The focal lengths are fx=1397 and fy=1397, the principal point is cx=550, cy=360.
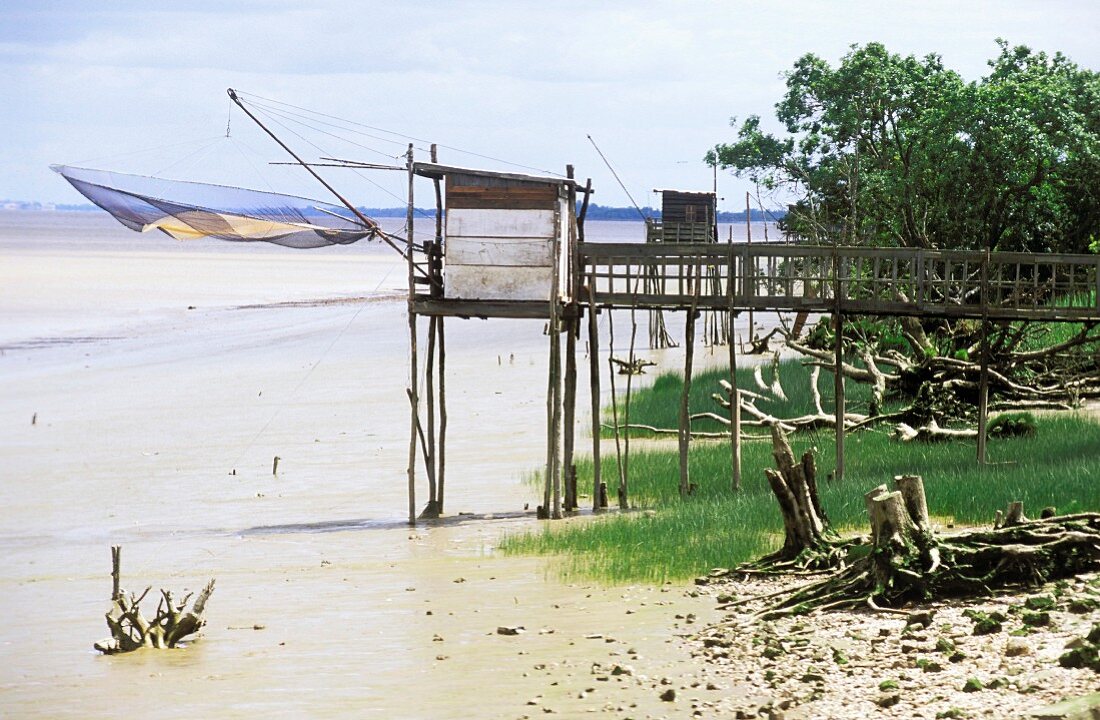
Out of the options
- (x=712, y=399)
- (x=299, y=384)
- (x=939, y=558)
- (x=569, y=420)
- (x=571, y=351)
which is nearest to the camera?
(x=939, y=558)

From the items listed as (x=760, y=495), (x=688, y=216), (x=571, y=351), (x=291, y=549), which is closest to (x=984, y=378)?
(x=760, y=495)

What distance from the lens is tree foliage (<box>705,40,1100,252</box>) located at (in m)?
27.5

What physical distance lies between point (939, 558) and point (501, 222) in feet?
28.0

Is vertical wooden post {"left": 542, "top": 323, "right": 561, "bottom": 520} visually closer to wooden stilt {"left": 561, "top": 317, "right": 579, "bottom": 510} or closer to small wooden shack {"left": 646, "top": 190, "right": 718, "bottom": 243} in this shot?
wooden stilt {"left": 561, "top": 317, "right": 579, "bottom": 510}

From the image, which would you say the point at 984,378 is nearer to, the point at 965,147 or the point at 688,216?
the point at 965,147

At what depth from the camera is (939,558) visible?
10.9m

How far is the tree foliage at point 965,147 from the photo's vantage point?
2750 cm

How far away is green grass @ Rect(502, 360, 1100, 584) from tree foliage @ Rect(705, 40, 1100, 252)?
7525 mm

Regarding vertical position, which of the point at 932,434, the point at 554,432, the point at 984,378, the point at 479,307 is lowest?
the point at 932,434

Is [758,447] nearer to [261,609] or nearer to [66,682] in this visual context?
[261,609]

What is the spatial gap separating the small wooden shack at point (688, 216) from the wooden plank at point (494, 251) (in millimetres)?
29745

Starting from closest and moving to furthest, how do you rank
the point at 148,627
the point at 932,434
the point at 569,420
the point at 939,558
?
the point at 939,558
the point at 148,627
the point at 569,420
the point at 932,434

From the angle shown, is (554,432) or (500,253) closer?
(554,432)

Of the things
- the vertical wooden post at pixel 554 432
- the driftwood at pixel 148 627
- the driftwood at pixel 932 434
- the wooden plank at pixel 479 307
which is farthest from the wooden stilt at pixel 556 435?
the driftwood at pixel 148 627
